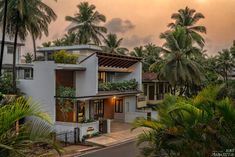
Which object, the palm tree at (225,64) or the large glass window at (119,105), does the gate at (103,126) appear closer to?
the large glass window at (119,105)

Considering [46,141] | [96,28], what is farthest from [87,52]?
[46,141]

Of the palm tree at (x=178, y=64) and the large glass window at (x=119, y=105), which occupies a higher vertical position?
the palm tree at (x=178, y=64)

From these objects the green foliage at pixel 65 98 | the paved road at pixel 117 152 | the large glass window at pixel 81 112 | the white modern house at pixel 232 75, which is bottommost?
the paved road at pixel 117 152

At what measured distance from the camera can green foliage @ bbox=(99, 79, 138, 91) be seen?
3231cm

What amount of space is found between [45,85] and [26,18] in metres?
6.65

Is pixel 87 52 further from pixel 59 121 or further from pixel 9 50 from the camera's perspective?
pixel 9 50

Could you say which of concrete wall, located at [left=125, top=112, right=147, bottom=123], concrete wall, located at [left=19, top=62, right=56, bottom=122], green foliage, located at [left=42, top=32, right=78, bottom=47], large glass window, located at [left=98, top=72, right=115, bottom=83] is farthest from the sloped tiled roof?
concrete wall, located at [left=19, top=62, right=56, bottom=122]

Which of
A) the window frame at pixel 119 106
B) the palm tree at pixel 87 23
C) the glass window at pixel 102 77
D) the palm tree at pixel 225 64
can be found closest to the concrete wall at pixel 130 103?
the window frame at pixel 119 106

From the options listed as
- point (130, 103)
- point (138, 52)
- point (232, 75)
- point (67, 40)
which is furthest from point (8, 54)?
point (232, 75)

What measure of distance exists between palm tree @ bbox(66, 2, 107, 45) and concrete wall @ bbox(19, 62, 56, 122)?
2549cm

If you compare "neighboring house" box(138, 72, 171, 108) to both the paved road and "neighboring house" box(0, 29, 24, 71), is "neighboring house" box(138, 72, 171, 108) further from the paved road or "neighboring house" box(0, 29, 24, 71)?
the paved road

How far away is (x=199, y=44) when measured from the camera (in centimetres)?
4834

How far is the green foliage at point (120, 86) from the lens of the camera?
32.3 m

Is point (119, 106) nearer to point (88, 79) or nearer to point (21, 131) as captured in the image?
point (88, 79)
